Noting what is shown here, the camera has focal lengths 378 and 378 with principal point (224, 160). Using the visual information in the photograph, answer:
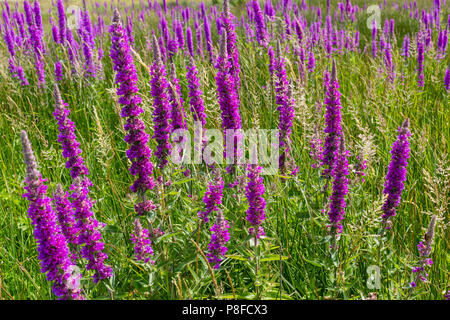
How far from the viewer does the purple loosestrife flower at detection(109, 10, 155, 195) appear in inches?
94.6

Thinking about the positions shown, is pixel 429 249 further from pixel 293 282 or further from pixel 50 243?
pixel 50 243

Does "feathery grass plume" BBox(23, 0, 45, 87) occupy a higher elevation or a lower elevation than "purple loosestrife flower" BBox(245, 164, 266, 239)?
higher

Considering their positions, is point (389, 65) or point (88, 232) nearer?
point (88, 232)

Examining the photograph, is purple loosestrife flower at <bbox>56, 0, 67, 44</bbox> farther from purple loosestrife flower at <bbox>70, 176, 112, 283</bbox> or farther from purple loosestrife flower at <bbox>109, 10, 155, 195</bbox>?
purple loosestrife flower at <bbox>70, 176, 112, 283</bbox>

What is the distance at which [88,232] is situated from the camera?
214 centimetres

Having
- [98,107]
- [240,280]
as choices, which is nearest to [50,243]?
[240,280]

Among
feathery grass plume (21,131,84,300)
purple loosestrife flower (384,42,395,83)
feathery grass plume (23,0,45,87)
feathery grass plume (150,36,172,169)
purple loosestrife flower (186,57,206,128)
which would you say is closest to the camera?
feathery grass plume (21,131,84,300)

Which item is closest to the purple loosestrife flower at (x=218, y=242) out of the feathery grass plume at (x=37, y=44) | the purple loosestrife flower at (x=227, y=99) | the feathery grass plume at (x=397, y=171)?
the purple loosestrife flower at (x=227, y=99)

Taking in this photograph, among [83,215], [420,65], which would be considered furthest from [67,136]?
[420,65]

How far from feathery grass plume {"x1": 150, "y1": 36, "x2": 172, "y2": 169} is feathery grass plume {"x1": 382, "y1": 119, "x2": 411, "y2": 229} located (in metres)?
1.56

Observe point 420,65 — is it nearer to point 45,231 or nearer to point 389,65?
point 389,65

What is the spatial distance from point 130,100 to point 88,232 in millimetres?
866

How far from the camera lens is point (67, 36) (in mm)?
6918

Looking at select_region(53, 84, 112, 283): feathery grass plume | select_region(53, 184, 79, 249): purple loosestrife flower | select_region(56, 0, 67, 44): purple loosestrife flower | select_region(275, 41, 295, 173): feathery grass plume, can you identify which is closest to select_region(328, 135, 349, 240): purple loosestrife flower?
select_region(275, 41, 295, 173): feathery grass plume
